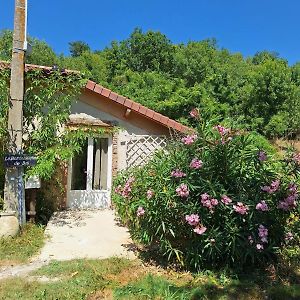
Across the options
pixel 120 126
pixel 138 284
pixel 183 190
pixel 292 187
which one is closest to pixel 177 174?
pixel 183 190

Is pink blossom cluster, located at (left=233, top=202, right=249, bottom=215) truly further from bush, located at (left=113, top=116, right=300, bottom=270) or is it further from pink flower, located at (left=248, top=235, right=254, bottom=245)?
pink flower, located at (left=248, top=235, right=254, bottom=245)

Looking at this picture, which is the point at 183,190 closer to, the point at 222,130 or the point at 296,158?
the point at 222,130

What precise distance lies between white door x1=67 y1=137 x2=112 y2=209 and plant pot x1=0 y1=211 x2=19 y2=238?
307cm

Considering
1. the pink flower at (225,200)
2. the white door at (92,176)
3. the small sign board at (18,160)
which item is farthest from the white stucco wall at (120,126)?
the pink flower at (225,200)

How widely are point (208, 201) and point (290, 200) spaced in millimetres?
1275

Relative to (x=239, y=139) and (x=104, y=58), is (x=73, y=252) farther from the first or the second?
(x=104, y=58)

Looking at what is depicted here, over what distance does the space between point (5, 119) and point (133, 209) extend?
11.2ft

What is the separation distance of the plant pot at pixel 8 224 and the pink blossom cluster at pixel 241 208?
4245mm

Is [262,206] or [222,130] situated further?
[222,130]

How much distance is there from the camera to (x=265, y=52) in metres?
46.9

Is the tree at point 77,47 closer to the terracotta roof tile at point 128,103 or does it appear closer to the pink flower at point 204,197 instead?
the terracotta roof tile at point 128,103

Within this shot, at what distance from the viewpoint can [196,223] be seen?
490cm

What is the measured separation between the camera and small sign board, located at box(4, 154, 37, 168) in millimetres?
6672

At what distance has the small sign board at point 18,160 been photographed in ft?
21.9
